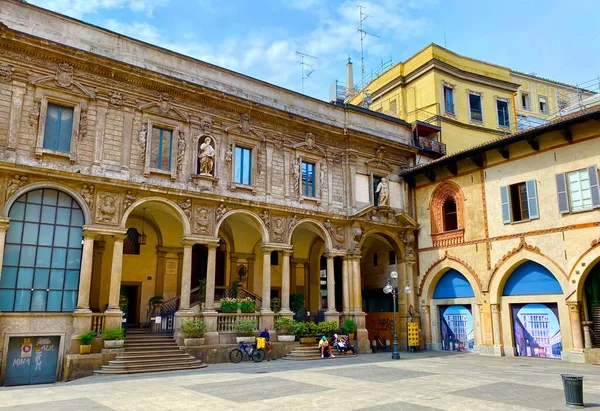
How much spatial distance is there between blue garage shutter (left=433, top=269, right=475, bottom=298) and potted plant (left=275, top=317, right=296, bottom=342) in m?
8.43

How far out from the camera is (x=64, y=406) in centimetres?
1029

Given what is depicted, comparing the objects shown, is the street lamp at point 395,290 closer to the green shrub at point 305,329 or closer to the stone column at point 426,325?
the stone column at point 426,325

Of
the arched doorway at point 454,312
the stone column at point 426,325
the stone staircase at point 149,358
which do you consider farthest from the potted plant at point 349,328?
the stone staircase at point 149,358

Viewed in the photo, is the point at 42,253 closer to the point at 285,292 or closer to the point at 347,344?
the point at 285,292

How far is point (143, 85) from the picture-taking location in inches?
744

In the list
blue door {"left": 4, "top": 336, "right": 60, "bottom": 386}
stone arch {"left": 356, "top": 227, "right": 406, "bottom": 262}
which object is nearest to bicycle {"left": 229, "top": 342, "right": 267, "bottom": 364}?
blue door {"left": 4, "top": 336, "right": 60, "bottom": 386}

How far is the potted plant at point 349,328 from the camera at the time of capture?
2205 cm

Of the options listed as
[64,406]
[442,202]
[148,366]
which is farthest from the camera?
[442,202]

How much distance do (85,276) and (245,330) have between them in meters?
6.56

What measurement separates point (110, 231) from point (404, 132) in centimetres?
1728

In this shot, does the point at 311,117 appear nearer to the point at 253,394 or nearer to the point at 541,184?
the point at 541,184

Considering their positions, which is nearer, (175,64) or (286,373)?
(286,373)

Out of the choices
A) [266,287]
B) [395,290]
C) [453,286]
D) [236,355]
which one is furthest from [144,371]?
[453,286]

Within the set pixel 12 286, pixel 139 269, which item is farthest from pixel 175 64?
pixel 12 286
